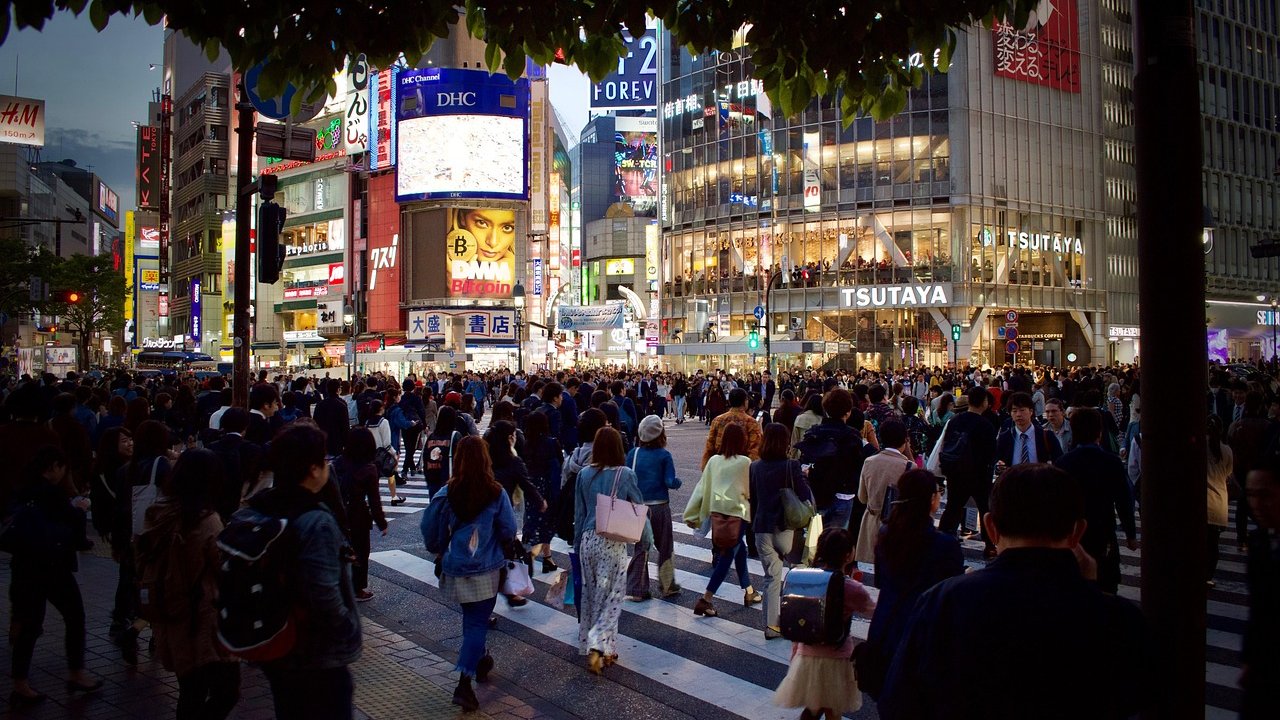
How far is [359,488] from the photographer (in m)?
8.51

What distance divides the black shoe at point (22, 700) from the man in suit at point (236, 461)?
1.73m

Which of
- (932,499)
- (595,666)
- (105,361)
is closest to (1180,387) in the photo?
(932,499)

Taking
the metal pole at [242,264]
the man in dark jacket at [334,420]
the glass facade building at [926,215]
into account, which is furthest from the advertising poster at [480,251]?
the man in dark jacket at [334,420]

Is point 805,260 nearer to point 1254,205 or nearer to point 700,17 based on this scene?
point 1254,205

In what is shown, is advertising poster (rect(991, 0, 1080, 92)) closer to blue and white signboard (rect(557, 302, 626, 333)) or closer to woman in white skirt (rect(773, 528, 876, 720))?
blue and white signboard (rect(557, 302, 626, 333))

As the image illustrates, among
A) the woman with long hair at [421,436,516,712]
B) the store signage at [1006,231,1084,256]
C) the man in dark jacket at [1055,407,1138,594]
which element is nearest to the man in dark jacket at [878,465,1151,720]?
the woman with long hair at [421,436,516,712]

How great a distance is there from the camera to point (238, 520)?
13.5 feet

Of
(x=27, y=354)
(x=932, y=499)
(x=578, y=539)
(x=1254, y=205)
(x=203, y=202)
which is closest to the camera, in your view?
(x=932, y=499)

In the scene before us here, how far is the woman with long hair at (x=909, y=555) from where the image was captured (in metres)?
4.20

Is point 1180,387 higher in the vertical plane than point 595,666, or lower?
higher

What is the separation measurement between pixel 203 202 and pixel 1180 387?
98904 millimetres

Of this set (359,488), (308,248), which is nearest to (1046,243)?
(308,248)

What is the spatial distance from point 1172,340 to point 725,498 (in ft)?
16.7

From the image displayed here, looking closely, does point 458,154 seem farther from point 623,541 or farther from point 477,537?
point 477,537
